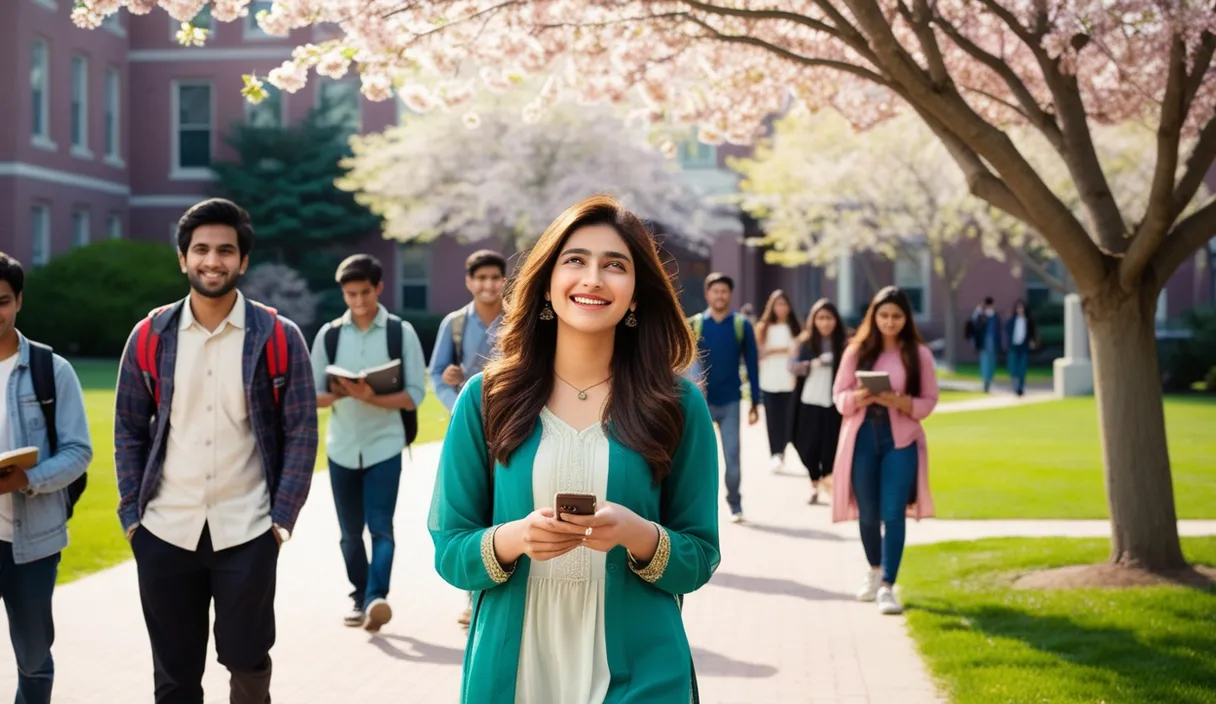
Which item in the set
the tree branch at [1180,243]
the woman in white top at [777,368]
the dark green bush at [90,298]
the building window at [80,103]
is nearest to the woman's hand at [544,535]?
the tree branch at [1180,243]

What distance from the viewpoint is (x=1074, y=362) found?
97.3 ft

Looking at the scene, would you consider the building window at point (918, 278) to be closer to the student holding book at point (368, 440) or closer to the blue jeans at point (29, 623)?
the student holding book at point (368, 440)

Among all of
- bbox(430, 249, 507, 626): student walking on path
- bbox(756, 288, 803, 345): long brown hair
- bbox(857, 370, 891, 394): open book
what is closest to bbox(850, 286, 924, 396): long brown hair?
bbox(857, 370, 891, 394): open book

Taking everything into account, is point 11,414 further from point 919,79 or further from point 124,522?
point 919,79

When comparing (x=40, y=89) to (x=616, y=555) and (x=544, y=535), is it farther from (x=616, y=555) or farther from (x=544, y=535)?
(x=544, y=535)

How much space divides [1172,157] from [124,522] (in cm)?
667

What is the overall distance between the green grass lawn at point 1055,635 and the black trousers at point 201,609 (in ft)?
10.2

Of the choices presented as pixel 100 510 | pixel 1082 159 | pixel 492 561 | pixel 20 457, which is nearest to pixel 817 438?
pixel 1082 159

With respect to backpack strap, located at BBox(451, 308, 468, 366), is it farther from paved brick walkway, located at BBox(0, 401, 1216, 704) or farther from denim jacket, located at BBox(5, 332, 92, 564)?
denim jacket, located at BBox(5, 332, 92, 564)

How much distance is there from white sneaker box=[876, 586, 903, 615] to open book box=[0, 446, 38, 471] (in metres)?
5.16

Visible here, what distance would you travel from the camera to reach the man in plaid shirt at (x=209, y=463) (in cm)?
496

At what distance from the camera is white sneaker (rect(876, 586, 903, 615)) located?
8688 millimetres

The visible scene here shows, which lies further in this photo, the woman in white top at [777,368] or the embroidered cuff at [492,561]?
the woman in white top at [777,368]

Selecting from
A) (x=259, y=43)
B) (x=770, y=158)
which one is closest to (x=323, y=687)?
(x=770, y=158)
